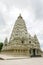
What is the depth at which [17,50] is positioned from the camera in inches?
974

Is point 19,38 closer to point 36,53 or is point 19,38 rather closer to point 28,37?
point 28,37

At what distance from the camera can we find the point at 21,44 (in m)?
26.2

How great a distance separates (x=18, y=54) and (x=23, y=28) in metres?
7.07

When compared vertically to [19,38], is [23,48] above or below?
below

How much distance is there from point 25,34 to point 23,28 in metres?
1.40

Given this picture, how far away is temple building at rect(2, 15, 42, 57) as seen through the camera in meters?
24.9

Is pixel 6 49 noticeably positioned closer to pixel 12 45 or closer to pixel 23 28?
pixel 12 45

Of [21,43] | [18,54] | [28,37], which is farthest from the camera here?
[28,37]

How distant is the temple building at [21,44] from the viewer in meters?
24.9

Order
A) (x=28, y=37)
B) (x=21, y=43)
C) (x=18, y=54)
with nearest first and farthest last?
(x=18, y=54)
(x=21, y=43)
(x=28, y=37)

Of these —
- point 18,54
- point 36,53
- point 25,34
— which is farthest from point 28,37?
point 18,54

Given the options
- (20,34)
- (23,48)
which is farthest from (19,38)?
(23,48)

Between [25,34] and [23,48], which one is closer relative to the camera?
[23,48]

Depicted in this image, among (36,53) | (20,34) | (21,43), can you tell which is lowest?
(36,53)
